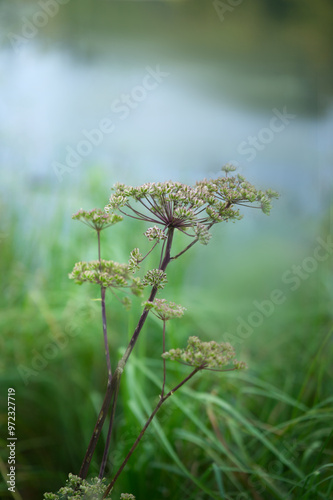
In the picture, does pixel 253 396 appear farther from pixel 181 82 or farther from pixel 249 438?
pixel 181 82

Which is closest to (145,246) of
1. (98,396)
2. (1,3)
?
(98,396)

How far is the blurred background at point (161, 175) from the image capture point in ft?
3.26

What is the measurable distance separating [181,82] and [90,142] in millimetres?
245

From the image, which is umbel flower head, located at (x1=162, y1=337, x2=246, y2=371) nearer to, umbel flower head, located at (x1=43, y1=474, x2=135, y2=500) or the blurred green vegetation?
umbel flower head, located at (x1=43, y1=474, x2=135, y2=500)

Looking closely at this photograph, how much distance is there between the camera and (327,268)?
115 centimetres

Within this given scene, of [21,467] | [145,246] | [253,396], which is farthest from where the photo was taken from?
[253,396]

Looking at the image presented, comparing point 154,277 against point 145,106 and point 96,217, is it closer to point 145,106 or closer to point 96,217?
point 96,217

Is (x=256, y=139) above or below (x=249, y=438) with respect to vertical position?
above

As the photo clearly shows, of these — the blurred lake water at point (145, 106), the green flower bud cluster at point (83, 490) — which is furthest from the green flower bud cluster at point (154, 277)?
the blurred lake water at point (145, 106)

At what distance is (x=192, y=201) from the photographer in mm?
420

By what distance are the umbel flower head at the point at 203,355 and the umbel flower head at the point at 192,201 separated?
0.31 feet

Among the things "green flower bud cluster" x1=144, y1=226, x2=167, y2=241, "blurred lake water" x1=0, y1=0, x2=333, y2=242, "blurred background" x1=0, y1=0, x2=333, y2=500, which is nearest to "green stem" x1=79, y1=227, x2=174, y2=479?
"green flower bud cluster" x1=144, y1=226, x2=167, y2=241

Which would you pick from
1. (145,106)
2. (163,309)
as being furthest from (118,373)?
(145,106)

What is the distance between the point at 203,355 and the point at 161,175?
0.62m
